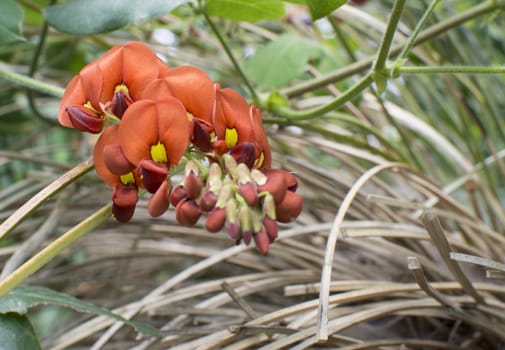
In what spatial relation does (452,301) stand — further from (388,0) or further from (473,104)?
(388,0)

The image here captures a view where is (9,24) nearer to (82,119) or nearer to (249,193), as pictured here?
(82,119)

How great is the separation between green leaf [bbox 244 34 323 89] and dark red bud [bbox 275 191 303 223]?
44cm

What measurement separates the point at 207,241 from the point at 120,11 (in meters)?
0.40

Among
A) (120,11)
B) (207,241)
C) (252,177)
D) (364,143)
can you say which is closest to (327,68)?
(364,143)

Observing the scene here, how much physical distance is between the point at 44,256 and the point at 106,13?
231 mm

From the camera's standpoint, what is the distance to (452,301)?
0.60 meters

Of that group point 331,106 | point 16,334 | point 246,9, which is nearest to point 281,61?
point 246,9

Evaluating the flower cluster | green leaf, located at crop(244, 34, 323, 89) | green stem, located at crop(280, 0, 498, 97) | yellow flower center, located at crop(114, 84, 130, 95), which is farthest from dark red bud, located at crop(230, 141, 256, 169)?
green leaf, located at crop(244, 34, 323, 89)

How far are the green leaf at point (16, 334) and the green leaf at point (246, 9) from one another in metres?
0.36

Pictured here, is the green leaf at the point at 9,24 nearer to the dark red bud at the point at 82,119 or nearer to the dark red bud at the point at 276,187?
the dark red bud at the point at 82,119

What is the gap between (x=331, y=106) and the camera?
0.56m

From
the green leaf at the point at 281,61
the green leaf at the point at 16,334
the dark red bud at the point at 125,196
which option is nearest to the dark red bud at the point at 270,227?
the dark red bud at the point at 125,196

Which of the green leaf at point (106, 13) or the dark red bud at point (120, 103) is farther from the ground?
the green leaf at point (106, 13)

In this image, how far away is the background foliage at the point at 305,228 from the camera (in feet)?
1.78
